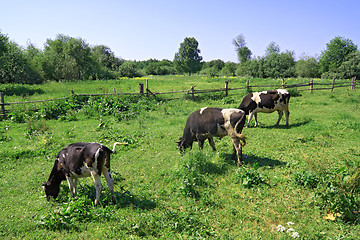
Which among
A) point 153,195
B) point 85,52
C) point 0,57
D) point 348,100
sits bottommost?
point 153,195

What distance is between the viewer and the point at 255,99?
12.0 metres

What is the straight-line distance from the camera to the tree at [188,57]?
69750mm

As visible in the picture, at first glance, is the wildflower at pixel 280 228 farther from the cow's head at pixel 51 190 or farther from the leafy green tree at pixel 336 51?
the leafy green tree at pixel 336 51

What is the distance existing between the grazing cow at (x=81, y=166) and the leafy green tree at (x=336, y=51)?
50.1m

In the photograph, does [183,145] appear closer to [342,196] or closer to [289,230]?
[289,230]

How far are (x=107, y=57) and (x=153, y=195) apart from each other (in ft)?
216

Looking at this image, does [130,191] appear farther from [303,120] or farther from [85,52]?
[85,52]

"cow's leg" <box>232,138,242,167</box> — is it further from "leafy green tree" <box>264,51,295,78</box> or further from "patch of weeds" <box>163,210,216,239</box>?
"leafy green tree" <box>264,51,295,78</box>

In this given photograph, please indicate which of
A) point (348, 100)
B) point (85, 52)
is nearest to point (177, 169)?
point (348, 100)

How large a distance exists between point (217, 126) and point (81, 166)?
415 centimetres

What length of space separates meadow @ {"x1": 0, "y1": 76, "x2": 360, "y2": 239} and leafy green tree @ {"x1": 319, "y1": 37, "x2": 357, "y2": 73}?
42.0 metres

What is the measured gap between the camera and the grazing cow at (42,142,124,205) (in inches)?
217

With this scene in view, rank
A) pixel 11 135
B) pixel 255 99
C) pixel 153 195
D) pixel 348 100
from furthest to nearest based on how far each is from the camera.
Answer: pixel 348 100 < pixel 255 99 < pixel 11 135 < pixel 153 195

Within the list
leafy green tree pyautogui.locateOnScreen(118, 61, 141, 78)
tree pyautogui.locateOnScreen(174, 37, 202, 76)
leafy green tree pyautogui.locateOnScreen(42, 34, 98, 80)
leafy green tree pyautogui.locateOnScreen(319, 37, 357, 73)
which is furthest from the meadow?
tree pyautogui.locateOnScreen(174, 37, 202, 76)
